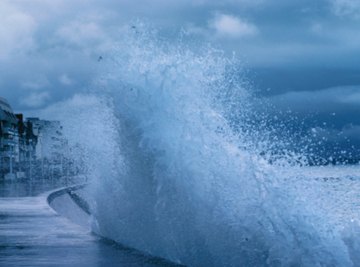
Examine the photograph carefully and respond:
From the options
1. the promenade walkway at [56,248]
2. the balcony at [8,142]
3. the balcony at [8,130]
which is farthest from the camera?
the balcony at [8,130]

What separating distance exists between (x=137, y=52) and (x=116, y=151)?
4.78ft

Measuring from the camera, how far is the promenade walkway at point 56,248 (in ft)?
27.2

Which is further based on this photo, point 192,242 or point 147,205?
point 147,205

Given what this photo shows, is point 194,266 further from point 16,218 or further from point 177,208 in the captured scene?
point 16,218

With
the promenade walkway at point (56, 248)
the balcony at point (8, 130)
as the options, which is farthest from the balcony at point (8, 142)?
the promenade walkway at point (56, 248)

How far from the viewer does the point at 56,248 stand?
952cm

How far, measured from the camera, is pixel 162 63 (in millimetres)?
10664

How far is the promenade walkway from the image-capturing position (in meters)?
8.30

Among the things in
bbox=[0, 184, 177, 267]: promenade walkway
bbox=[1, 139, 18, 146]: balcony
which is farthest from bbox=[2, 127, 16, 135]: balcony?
bbox=[0, 184, 177, 267]: promenade walkway

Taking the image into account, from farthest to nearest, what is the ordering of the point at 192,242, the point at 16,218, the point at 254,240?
the point at 16,218
the point at 192,242
the point at 254,240

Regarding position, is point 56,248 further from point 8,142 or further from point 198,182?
point 8,142

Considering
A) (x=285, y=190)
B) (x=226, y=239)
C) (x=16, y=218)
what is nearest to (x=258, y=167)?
(x=285, y=190)

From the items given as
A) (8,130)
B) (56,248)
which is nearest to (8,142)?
(8,130)

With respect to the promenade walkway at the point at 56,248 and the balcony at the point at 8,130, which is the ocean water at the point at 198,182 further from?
the balcony at the point at 8,130
